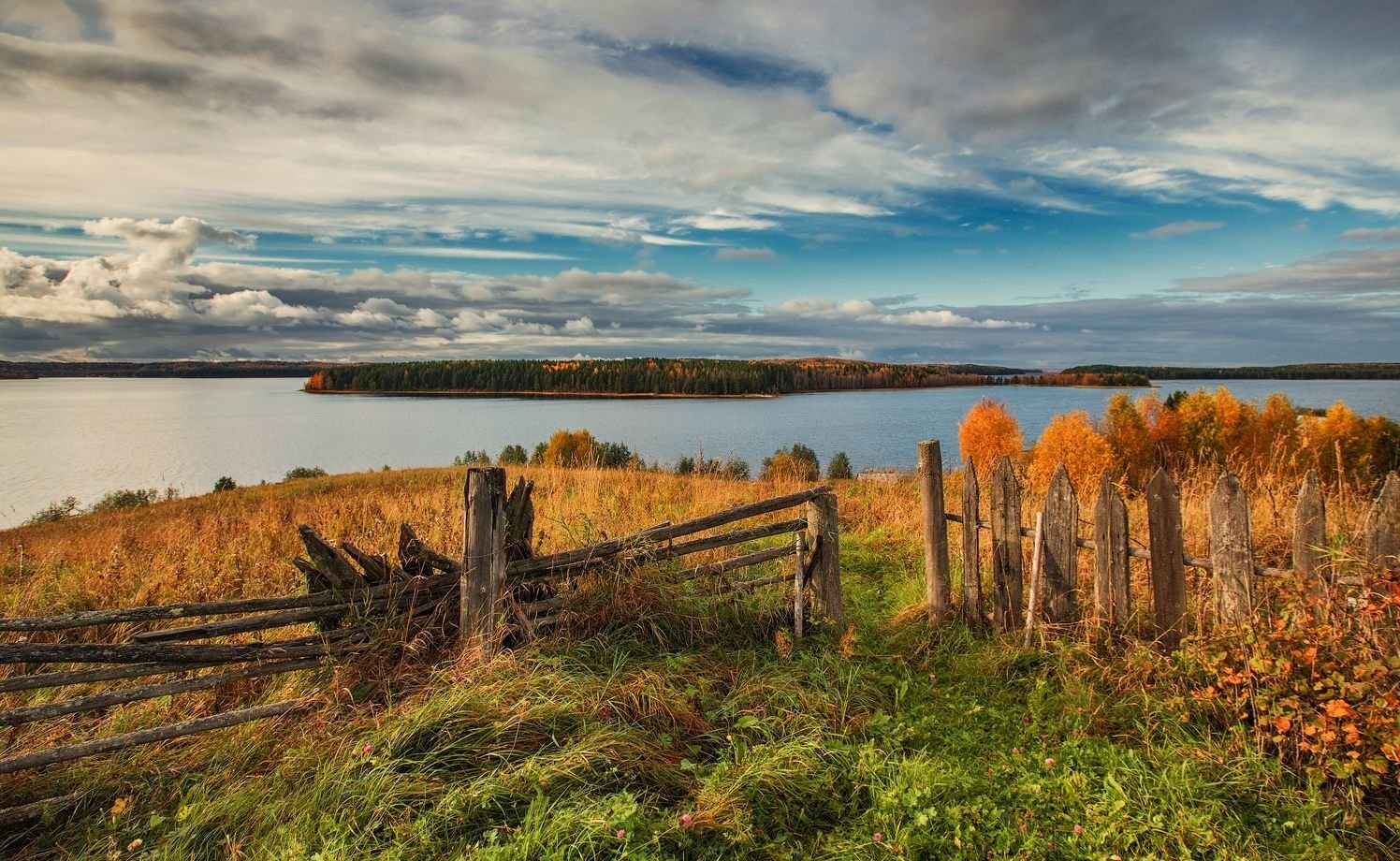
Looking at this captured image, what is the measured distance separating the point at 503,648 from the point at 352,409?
124512mm

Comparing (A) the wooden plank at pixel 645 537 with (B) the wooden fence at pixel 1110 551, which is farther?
(A) the wooden plank at pixel 645 537

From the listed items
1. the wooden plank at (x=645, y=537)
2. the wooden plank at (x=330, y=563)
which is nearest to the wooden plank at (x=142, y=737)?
the wooden plank at (x=330, y=563)

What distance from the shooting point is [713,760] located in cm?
404

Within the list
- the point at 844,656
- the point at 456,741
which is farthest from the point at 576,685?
the point at 844,656

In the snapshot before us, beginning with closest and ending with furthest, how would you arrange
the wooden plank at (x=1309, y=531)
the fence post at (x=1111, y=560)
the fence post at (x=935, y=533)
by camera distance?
the wooden plank at (x=1309, y=531), the fence post at (x=1111, y=560), the fence post at (x=935, y=533)

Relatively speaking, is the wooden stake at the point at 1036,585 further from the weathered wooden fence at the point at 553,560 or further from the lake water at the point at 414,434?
the lake water at the point at 414,434

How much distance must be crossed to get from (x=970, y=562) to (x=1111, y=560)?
114cm

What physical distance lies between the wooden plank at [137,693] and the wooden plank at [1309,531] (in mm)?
6717

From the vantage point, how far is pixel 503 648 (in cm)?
480

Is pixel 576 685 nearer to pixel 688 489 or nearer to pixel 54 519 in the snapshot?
pixel 688 489

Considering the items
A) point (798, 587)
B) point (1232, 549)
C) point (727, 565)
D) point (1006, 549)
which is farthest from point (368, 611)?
point (1232, 549)

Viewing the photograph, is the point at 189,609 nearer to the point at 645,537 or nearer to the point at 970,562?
the point at 645,537

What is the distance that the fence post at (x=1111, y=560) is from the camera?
5.02 meters

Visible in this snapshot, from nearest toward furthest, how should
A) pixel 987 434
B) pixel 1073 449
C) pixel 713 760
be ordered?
pixel 713 760
pixel 1073 449
pixel 987 434
